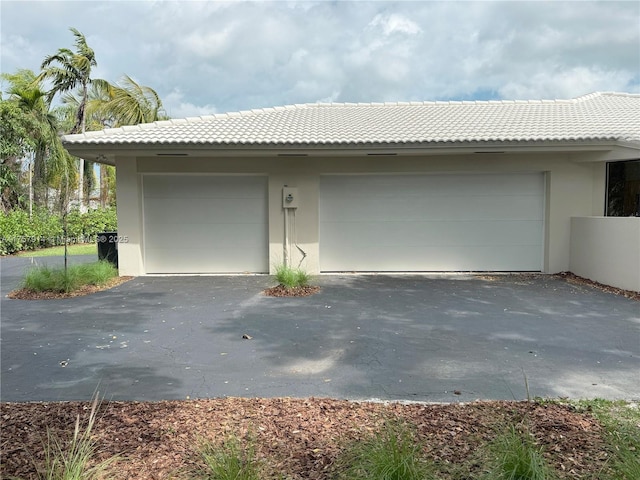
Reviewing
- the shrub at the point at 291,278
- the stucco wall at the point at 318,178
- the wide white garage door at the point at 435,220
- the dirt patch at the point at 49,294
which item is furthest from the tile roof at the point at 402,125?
the dirt patch at the point at 49,294

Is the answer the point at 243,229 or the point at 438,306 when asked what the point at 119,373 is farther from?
the point at 243,229

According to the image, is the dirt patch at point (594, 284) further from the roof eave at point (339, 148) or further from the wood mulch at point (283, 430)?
the wood mulch at point (283, 430)

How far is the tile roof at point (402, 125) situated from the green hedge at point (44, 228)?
960 cm

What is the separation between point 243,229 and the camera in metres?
11.5

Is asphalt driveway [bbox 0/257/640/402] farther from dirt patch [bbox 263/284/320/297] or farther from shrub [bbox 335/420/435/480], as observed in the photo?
shrub [bbox 335/420/435/480]

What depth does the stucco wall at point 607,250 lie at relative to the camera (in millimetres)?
8859

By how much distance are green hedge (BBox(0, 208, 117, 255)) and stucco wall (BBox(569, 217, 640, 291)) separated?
18465 mm

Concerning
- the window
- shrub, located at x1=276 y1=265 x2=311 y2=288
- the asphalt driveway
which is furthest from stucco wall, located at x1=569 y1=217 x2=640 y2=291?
shrub, located at x1=276 y1=265 x2=311 y2=288

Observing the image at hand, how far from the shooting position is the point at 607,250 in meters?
9.65

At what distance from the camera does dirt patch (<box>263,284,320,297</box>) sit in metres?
8.85

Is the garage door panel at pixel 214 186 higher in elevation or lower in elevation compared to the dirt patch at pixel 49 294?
higher

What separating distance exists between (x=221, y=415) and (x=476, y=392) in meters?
2.22

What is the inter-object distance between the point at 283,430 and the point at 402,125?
9.91 metres

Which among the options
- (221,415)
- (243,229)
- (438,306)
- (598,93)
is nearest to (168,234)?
(243,229)
